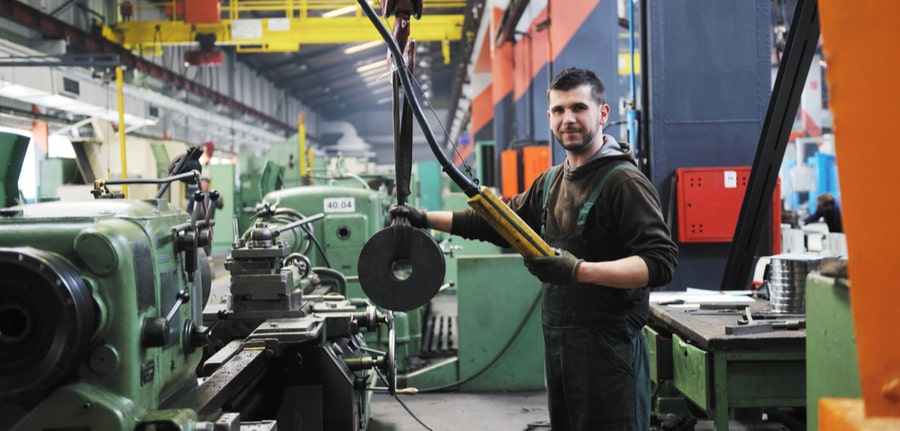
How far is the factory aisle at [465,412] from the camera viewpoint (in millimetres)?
3453

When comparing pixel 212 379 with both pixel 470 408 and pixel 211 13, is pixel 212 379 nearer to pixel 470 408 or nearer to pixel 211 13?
pixel 470 408

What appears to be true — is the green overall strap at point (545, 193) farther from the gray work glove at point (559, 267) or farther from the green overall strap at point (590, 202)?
the gray work glove at point (559, 267)

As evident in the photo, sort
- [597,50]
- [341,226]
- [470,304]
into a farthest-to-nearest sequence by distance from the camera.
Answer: [597,50] < [341,226] < [470,304]

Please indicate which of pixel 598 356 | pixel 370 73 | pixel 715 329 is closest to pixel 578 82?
pixel 598 356

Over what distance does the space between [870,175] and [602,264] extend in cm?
94

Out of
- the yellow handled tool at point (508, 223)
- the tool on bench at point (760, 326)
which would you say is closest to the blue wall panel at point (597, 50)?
the tool on bench at point (760, 326)

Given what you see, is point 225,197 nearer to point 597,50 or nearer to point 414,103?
point 597,50

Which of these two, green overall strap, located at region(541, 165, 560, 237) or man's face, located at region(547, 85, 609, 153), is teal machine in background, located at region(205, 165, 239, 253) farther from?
man's face, located at region(547, 85, 609, 153)

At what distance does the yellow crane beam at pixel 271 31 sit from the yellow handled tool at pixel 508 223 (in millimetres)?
7136

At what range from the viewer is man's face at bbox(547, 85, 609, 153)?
1.81m

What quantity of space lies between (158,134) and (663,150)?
29.8 feet

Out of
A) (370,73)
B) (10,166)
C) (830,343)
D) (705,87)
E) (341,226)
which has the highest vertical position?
(370,73)

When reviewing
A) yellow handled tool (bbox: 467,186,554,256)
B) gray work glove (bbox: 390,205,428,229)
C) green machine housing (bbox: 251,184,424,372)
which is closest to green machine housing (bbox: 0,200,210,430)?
gray work glove (bbox: 390,205,428,229)

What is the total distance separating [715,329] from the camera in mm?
2053
